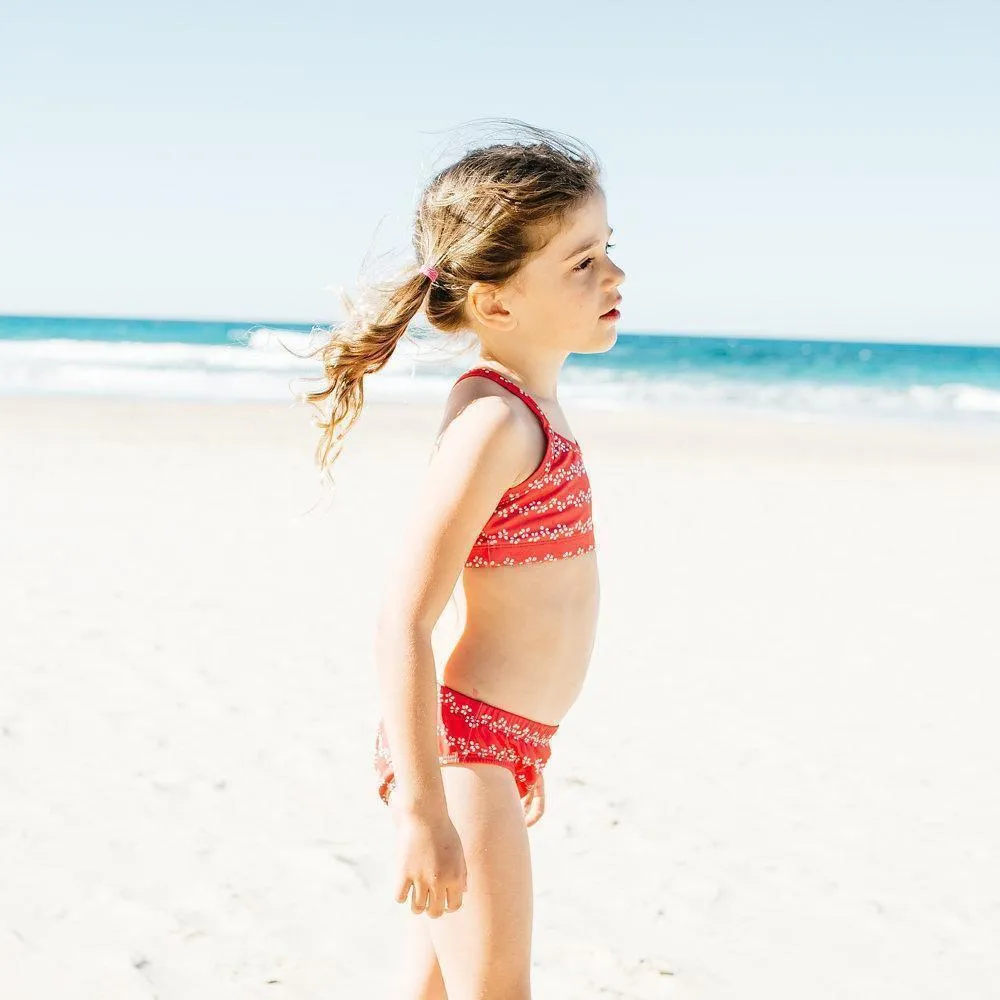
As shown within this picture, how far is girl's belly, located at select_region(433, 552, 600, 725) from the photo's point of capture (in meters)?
1.82

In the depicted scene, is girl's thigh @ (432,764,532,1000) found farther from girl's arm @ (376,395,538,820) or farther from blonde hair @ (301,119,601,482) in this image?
blonde hair @ (301,119,601,482)

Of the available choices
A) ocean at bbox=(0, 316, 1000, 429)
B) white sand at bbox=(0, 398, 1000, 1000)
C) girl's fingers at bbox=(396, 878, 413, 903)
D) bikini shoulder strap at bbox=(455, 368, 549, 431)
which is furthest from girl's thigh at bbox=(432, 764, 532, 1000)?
ocean at bbox=(0, 316, 1000, 429)

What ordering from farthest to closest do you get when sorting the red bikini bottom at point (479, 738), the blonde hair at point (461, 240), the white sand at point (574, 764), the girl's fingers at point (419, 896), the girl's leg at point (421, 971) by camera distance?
1. the white sand at point (574, 764)
2. the girl's leg at point (421, 971)
3. the blonde hair at point (461, 240)
4. the red bikini bottom at point (479, 738)
5. the girl's fingers at point (419, 896)

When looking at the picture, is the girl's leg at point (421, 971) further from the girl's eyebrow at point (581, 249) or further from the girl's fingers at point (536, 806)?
the girl's eyebrow at point (581, 249)

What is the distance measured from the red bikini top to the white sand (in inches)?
55.2

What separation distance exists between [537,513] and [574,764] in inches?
98.3

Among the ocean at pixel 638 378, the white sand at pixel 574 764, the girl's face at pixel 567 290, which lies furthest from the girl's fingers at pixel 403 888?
the ocean at pixel 638 378

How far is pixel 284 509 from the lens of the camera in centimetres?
885

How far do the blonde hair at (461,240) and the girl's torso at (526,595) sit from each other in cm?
19

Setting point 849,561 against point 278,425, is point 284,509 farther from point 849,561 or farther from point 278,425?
point 278,425

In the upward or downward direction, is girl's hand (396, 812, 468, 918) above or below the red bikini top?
below

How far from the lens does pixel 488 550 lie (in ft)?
5.96

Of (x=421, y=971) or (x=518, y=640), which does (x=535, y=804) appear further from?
(x=518, y=640)

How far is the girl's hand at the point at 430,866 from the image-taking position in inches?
63.4
